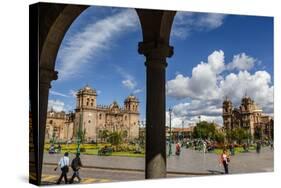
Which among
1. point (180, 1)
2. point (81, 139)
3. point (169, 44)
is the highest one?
point (180, 1)

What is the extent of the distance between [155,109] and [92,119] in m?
1.48

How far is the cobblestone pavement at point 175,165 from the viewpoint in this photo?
11.6 meters

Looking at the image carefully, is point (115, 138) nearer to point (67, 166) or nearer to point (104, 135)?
point (104, 135)

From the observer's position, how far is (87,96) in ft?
38.2

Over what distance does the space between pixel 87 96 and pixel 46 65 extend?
1049 millimetres

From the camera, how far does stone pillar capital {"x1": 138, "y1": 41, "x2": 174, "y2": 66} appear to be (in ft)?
40.4

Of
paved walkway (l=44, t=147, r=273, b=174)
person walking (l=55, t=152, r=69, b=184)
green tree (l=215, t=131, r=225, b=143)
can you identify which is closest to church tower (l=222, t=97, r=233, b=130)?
green tree (l=215, t=131, r=225, b=143)

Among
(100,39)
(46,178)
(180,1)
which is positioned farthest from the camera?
(180,1)

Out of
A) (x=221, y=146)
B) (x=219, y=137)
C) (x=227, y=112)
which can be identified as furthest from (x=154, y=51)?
(x=221, y=146)

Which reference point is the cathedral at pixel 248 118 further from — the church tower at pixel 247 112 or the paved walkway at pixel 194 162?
the paved walkway at pixel 194 162

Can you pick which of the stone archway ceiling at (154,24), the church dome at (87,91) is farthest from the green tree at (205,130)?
the church dome at (87,91)
